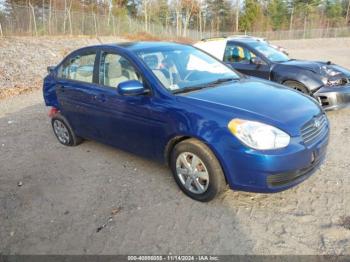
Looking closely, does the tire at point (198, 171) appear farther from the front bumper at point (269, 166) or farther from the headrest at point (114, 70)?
the headrest at point (114, 70)

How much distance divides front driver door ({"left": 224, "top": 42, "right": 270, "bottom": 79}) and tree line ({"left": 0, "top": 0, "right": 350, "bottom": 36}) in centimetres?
4263

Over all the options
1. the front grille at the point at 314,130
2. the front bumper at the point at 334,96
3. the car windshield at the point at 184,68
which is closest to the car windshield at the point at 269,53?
the front bumper at the point at 334,96

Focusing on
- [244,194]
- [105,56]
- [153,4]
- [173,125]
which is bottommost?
[244,194]

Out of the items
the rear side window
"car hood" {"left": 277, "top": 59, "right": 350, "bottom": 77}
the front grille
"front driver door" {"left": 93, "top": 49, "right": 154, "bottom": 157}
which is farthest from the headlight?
"car hood" {"left": 277, "top": 59, "right": 350, "bottom": 77}

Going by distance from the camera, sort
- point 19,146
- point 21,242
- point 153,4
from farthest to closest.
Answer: point 153,4
point 19,146
point 21,242

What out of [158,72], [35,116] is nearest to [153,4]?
[35,116]

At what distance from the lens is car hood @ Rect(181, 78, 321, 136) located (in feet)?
10.1

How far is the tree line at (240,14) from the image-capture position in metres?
53.5

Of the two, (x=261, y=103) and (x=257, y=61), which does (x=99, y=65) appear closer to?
(x=261, y=103)

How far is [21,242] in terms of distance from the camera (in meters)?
3.11

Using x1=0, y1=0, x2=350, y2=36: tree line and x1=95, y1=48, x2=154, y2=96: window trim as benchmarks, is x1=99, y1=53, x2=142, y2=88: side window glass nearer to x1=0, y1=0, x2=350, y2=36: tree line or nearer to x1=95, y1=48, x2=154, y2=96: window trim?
x1=95, y1=48, x2=154, y2=96: window trim

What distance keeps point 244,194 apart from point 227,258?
1033mm

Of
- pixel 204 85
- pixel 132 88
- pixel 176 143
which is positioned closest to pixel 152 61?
pixel 132 88

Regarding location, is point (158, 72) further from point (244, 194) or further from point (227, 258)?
point (227, 258)
